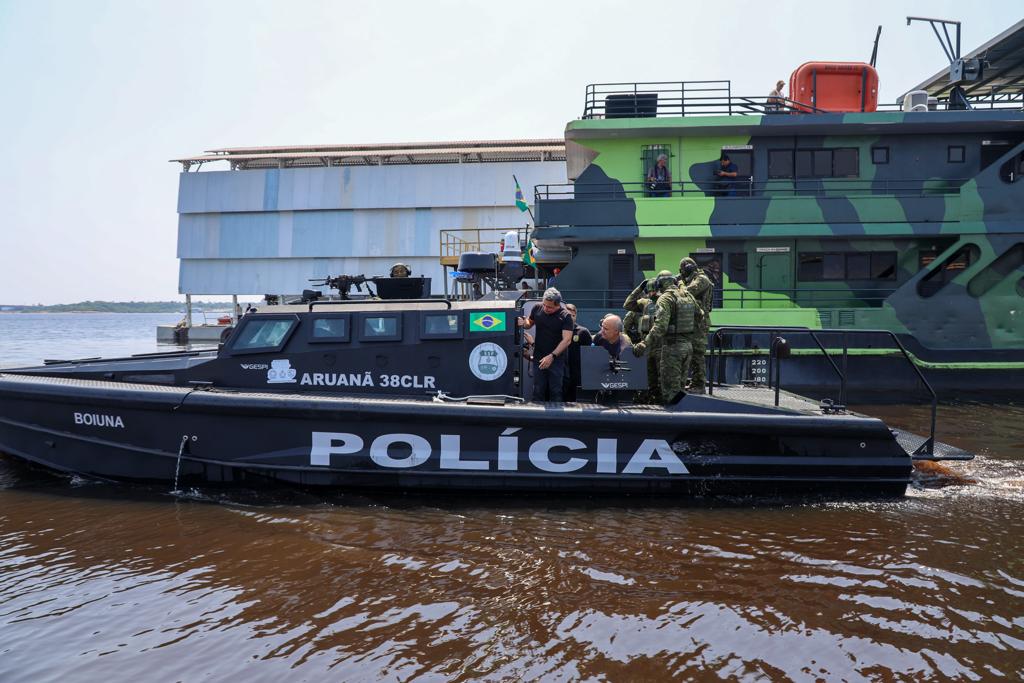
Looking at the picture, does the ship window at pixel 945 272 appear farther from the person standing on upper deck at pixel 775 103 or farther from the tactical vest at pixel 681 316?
the tactical vest at pixel 681 316

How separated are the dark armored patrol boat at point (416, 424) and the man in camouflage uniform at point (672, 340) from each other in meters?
0.23

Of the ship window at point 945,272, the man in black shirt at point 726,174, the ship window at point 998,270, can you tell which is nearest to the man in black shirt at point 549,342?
the man in black shirt at point 726,174

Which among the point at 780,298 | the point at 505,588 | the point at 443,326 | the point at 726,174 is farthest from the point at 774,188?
the point at 505,588

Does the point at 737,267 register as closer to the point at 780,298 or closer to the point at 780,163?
the point at 780,298

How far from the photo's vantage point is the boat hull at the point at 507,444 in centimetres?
621

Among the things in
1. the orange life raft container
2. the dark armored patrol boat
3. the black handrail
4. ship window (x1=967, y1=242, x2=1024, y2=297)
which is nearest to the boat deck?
the dark armored patrol boat

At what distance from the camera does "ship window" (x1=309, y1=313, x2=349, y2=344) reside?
6832 mm

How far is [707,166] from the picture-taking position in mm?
14727

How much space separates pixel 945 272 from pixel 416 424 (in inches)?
492

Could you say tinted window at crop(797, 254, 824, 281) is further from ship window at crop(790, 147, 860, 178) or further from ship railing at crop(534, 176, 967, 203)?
ship window at crop(790, 147, 860, 178)

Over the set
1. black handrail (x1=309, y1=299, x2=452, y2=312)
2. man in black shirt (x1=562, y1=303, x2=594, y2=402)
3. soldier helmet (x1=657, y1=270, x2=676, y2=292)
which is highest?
soldier helmet (x1=657, y1=270, x2=676, y2=292)

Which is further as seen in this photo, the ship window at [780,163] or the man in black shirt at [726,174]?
the ship window at [780,163]

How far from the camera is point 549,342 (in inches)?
259

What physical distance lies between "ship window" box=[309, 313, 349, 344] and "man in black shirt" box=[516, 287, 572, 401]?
1.69 meters
